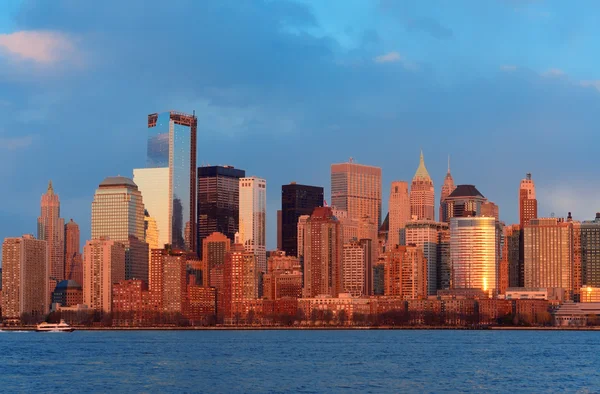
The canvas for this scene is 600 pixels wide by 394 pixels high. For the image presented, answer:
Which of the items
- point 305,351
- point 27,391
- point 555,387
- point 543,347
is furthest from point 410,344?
point 27,391

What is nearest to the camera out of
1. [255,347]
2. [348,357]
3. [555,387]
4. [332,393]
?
[332,393]

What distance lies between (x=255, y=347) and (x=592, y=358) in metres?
42.6

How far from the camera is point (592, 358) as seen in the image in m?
129

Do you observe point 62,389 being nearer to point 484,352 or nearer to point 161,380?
point 161,380

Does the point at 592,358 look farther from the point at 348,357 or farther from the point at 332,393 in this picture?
the point at 332,393

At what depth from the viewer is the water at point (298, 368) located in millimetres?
88688

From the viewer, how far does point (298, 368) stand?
107 m

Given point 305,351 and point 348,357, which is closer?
point 348,357

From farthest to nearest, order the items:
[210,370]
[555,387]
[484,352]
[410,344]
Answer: [410,344], [484,352], [210,370], [555,387]

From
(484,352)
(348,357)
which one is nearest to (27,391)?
(348,357)

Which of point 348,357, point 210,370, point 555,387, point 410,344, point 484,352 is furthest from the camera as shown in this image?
point 410,344

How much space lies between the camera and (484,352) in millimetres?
139375

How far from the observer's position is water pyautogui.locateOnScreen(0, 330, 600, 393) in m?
88.7

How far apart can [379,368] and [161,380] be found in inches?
Answer: 874
